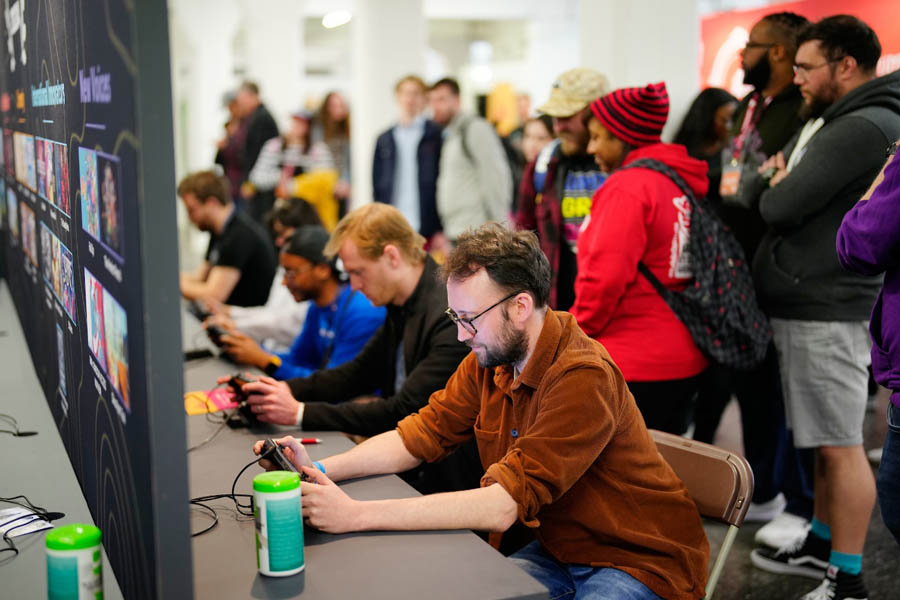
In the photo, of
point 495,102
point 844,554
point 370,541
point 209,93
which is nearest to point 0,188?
point 370,541

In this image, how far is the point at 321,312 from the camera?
3.28 metres

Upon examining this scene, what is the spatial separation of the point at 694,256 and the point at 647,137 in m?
0.41

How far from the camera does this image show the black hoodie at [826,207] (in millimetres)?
2494

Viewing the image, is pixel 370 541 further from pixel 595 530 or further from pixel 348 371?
pixel 348 371

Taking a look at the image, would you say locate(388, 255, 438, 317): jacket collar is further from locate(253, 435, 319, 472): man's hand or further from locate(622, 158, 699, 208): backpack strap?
locate(253, 435, 319, 472): man's hand

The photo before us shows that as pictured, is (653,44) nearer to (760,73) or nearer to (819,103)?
(760,73)

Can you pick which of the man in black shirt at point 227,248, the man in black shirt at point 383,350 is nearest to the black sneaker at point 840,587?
the man in black shirt at point 383,350

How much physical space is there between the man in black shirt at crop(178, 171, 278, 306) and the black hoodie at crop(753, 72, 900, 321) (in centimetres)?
268

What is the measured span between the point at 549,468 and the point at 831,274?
1.43m

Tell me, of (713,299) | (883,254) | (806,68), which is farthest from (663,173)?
(883,254)

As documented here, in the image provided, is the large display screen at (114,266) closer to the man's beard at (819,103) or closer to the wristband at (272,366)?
the wristband at (272,366)

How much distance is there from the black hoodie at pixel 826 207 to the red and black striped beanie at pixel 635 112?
0.40m

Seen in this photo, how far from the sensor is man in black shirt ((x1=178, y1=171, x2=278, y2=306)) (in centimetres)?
457

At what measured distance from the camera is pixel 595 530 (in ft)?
5.70
